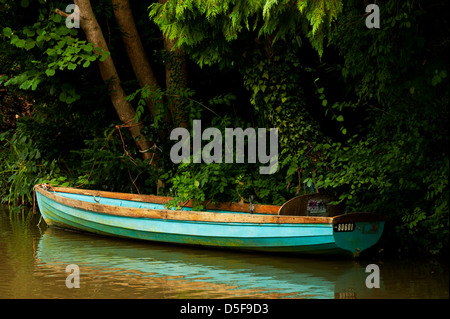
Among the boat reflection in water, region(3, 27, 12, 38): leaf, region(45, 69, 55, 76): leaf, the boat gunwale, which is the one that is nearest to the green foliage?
the boat gunwale

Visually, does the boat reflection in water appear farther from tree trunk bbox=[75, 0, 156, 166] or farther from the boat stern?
tree trunk bbox=[75, 0, 156, 166]

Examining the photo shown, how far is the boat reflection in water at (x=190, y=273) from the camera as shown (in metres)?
7.96

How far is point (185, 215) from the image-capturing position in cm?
1075

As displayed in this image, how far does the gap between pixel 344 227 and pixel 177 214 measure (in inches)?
111

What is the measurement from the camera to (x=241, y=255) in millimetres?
10445

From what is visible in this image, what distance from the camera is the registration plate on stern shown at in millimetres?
9203

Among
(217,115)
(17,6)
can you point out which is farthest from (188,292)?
(17,6)

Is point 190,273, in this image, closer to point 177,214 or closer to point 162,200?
point 177,214

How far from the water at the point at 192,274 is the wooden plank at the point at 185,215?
55 centimetres

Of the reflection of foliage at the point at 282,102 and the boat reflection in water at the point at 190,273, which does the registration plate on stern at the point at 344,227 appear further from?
the reflection of foliage at the point at 282,102

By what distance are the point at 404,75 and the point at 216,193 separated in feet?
11.8

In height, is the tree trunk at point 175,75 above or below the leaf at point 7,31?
below

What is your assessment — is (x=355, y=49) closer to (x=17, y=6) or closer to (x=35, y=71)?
(x=35, y=71)

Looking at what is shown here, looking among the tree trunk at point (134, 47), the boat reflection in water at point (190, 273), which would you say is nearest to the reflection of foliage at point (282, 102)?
the tree trunk at point (134, 47)
